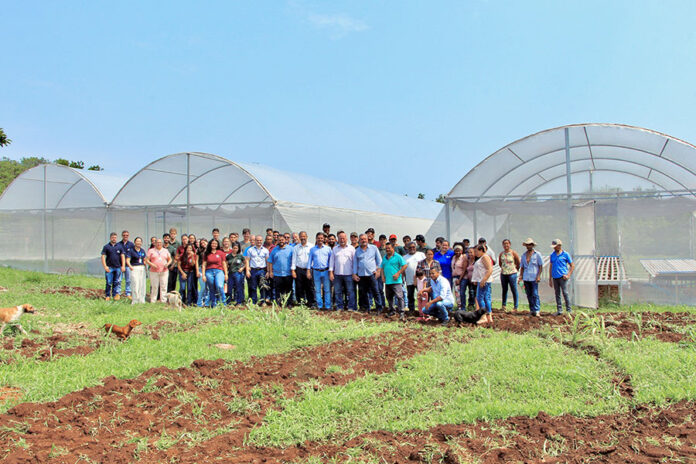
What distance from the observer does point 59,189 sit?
17.5 meters

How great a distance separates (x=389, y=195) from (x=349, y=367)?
718 inches

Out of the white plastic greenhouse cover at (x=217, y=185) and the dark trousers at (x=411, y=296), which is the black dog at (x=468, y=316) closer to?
the dark trousers at (x=411, y=296)

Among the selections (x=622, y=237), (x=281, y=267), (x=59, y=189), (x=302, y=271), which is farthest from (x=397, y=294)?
(x=59, y=189)

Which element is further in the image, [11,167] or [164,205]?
[11,167]

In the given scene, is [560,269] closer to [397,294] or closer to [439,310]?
[439,310]

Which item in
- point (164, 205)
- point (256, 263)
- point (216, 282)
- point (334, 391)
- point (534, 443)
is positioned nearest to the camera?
point (534, 443)

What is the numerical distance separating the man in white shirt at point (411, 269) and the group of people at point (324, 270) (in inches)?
0.7

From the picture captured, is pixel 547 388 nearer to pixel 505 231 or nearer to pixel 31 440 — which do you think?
pixel 31 440

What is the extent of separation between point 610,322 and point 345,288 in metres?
4.56

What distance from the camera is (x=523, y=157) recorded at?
1232cm

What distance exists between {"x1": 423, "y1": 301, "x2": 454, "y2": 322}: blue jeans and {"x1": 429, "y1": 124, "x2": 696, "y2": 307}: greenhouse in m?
3.45

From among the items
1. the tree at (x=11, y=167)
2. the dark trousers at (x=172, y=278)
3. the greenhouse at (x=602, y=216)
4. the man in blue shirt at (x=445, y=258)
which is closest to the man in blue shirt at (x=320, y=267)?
the man in blue shirt at (x=445, y=258)

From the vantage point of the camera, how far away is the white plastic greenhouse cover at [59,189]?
657 inches

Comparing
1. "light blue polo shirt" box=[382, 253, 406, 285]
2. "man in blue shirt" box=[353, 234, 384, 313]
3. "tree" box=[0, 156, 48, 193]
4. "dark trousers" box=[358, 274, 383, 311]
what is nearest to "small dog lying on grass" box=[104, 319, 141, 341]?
"man in blue shirt" box=[353, 234, 384, 313]
